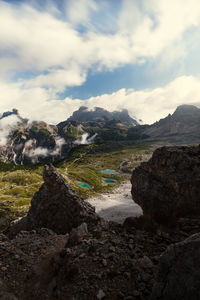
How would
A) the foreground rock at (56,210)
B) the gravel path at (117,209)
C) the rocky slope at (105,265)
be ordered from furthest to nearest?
the gravel path at (117,209) → the foreground rock at (56,210) → the rocky slope at (105,265)

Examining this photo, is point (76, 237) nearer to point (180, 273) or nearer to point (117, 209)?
point (180, 273)

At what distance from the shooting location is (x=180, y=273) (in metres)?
10.0

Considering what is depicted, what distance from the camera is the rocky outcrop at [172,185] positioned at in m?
27.8

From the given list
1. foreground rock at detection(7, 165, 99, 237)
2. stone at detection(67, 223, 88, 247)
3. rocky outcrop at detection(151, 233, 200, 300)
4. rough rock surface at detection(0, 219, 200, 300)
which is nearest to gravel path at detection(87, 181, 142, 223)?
foreground rock at detection(7, 165, 99, 237)

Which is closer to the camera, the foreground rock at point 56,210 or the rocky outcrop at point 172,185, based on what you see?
the rocky outcrop at point 172,185

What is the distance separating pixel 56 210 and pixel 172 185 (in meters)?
25.1

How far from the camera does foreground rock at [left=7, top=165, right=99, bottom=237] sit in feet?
107

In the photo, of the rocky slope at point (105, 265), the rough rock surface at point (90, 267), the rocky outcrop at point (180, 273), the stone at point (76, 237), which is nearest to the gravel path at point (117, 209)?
the rocky slope at point (105, 265)

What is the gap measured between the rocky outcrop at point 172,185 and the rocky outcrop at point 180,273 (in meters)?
18.9

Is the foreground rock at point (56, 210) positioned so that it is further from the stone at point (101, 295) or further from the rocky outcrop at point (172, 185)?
the stone at point (101, 295)

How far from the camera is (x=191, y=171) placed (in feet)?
93.3

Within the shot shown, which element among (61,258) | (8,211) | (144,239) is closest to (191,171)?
(144,239)

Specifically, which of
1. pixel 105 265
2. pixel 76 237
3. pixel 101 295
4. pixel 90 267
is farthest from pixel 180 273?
pixel 76 237

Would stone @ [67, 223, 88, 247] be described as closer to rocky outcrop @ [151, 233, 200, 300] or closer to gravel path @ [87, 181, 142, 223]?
rocky outcrop @ [151, 233, 200, 300]
